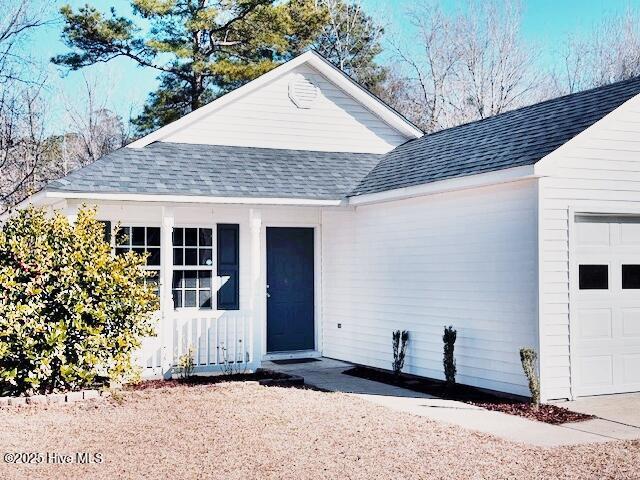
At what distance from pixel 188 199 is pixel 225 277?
2.12m

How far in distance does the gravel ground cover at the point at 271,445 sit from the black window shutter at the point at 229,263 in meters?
3.87

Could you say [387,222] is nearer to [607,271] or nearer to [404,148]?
[404,148]

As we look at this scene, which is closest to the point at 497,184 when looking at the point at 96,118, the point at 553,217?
the point at 553,217

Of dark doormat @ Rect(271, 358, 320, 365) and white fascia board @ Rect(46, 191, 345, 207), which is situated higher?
white fascia board @ Rect(46, 191, 345, 207)

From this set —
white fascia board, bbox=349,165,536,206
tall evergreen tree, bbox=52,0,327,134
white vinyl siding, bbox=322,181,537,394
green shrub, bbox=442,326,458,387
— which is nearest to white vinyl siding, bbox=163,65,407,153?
white vinyl siding, bbox=322,181,537,394

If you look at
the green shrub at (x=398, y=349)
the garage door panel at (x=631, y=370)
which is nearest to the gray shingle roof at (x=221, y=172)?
the green shrub at (x=398, y=349)

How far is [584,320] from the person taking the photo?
9742mm

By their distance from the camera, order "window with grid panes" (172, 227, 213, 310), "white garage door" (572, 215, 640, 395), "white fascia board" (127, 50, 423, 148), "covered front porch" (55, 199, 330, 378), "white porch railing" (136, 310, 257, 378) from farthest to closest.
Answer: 1. "white fascia board" (127, 50, 423, 148)
2. "window with grid panes" (172, 227, 213, 310)
3. "covered front porch" (55, 199, 330, 378)
4. "white porch railing" (136, 310, 257, 378)
5. "white garage door" (572, 215, 640, 395)

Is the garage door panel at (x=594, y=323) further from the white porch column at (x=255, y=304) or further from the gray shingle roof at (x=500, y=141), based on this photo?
the white porch column at (x=255, y=304)

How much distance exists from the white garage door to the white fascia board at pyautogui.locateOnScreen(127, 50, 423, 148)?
5927 mm

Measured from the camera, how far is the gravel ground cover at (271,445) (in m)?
6.32

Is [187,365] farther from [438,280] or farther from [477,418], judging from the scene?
[477,418]

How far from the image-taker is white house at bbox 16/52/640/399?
9609 millimetres

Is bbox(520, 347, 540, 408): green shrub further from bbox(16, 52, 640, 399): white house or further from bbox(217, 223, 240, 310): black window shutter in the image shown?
bbox(217, 223, 240, 310): black window shutter
